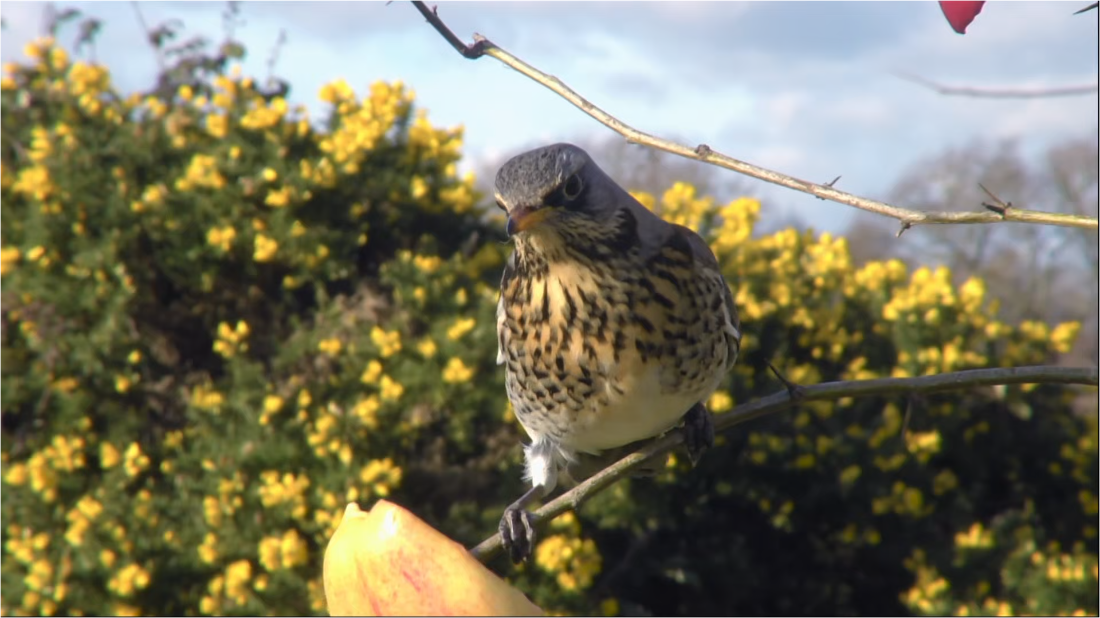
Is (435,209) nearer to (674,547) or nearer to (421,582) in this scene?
(674,547)

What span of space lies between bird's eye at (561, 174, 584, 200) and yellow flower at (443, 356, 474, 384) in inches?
79.7

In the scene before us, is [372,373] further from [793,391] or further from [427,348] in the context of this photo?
[793,391]

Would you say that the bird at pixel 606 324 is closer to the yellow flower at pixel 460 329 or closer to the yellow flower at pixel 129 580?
the yellow flower at pixel 460 329

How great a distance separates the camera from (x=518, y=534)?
2271mm

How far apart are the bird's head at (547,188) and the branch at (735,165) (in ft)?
1.06

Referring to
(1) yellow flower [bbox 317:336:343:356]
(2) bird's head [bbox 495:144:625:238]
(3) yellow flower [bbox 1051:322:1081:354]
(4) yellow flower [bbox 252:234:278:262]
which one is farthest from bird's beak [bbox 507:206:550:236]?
(3) yellow flower [bbox 1051:322:1081:354]

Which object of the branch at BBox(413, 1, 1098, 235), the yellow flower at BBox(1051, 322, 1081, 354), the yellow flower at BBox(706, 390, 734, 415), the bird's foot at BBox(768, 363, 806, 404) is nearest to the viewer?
the branch at BBox(413, 1, 1098, 235)

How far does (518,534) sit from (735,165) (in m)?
1.14

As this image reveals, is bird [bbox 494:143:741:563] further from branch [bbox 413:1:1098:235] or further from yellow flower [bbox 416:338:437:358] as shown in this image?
yellow flower [bbox 416:338:437:358]

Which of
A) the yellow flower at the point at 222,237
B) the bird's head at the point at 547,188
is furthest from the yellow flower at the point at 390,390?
the bird's head at the point at 547,188

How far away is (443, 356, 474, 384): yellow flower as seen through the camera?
13.0ft

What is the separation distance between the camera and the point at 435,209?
183 inches

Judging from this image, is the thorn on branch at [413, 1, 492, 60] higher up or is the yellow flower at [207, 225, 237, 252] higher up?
the yellow flower at [207, 225, 237, 252]

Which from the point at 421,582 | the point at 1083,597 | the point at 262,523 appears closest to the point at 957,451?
the point at 1083,597
